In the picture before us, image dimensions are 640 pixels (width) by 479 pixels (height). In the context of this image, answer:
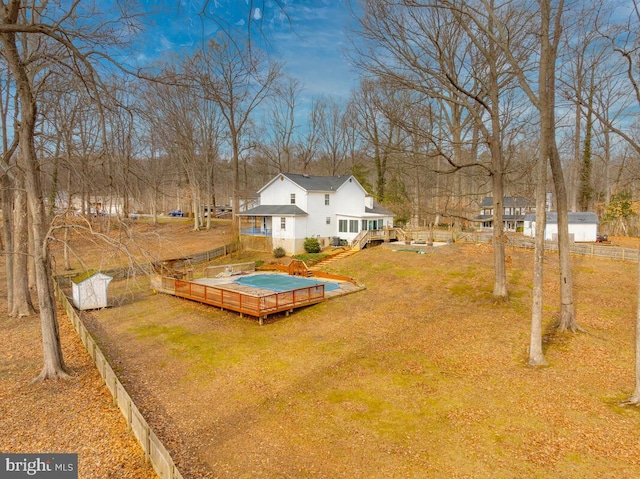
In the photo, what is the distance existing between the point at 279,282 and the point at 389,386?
13.2m

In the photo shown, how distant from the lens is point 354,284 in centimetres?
2014

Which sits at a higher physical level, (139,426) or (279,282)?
(279,282)

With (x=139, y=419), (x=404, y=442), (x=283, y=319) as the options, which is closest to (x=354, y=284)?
(x=283, y=319)

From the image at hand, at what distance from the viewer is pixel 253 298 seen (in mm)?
15039

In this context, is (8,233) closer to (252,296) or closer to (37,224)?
(37,224)

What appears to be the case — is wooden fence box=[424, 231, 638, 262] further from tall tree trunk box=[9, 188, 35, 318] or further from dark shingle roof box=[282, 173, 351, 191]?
tall tree trunk box=[9, 188, 35, 318]

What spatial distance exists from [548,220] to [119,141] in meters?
32.4

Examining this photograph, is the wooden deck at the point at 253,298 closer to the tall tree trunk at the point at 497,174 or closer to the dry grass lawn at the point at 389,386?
the dry grass lawn at the point at 389,386

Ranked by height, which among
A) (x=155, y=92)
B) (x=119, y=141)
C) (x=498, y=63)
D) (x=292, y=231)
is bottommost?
(x=292, y=231)

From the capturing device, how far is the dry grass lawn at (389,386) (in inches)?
255

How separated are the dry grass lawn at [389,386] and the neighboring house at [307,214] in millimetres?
12757

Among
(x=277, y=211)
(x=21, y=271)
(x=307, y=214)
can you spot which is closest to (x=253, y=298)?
(x=21, y=271)

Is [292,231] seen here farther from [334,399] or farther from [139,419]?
[139,419]

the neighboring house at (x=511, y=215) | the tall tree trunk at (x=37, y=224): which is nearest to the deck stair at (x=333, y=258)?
the tall tree trunk at (x=37, y=224)
